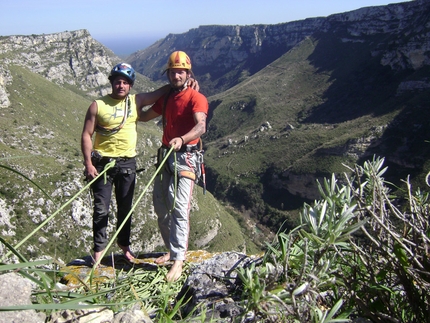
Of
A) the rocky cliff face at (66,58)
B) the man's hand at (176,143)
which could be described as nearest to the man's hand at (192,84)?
the man's hand at (176,143)

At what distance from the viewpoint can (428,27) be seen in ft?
274

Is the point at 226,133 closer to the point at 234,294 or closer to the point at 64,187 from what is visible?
the point at 64,187

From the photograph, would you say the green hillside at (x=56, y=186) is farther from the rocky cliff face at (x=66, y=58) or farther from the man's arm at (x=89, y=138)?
the rocky cliff face at (x=66, y=58)

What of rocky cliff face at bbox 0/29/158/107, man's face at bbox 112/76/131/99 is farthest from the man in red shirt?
rocky cliff face at bbox 0/29/158/107

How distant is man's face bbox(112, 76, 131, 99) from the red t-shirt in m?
0.58

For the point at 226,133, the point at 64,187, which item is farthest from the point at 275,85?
the point at 64,187

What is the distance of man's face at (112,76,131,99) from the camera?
172 inches

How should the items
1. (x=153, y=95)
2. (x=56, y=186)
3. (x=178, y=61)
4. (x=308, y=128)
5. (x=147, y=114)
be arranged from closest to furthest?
(x=178, y=61) < (x=153, y=95) < (x=147, y=114) < (x=56, y=186) < (x=308, y=128)

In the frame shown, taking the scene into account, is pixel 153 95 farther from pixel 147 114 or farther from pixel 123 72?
pixel 123 72

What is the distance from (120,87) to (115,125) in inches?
19.6

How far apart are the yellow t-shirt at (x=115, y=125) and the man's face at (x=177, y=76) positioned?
0.67 meters

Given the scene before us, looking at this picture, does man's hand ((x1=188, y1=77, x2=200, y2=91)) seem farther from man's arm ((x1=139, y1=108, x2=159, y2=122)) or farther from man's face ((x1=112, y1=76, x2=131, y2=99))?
man's face ((x1=112, y1=76, x2=131, y2=99))

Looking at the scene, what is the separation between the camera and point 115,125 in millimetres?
4418

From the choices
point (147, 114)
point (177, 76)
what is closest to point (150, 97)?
point (147, 114)
